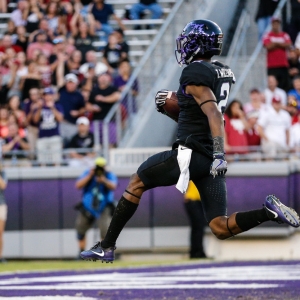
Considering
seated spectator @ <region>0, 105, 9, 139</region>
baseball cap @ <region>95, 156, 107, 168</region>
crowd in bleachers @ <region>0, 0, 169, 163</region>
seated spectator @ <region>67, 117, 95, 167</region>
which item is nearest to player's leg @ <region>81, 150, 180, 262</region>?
baseball cap @ <region>95, 156, 107, 168</region>

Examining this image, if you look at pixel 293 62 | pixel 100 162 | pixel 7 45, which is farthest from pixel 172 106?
pixel 7 45

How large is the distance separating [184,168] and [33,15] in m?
11.6

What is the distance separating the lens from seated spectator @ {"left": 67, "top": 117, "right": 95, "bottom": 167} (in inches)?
→ 547

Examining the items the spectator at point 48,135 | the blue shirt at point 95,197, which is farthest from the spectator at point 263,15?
the blue shirt at point 95,197

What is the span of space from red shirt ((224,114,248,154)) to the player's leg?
6.93 metres

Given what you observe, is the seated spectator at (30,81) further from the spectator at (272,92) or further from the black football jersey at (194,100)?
the black football jersey at (194,100)

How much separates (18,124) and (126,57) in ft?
7.91

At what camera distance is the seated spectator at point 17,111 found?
48.0 feet

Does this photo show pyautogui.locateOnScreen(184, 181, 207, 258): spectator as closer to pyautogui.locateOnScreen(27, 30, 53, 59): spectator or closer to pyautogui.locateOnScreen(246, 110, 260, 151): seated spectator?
pyautogui.locateOnScreen(246, 110, 260, 151): seated spectator

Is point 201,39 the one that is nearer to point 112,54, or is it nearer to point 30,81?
point 30,81

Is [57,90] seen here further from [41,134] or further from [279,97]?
[279,97]

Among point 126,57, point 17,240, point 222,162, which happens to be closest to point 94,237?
point 17,240

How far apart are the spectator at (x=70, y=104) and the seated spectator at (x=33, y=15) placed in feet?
8.33

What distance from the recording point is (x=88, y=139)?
→ 45.7 ft
